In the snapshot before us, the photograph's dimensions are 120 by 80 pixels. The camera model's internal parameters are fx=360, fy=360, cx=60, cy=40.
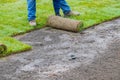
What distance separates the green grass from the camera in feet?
25.9

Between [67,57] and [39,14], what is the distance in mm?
3173

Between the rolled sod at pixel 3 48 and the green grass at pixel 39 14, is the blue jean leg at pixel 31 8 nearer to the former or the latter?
the green grass at pixel 39 14

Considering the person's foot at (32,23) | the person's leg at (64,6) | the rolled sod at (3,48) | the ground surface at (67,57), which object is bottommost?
the ground surface at (67,57)

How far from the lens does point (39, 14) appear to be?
962 centimetres

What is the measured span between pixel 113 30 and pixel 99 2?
2.67 metres

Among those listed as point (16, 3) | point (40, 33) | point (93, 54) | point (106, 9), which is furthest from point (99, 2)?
point (93, 54)

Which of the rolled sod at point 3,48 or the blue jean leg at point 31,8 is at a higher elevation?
the blue jean leg at point 31,8

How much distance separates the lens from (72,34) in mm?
8055

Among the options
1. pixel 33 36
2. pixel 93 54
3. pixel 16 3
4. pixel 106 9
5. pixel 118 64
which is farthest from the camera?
pixel 16 3

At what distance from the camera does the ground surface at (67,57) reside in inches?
233

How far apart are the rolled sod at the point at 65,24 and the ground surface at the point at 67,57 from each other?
0.13 m

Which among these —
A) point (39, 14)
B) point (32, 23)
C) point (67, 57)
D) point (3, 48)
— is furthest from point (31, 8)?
point (67, 57)

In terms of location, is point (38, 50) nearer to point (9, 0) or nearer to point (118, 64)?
point (118, 64)

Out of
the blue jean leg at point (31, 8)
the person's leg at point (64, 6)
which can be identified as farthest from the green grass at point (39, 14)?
the person's leg at point (64, 6)
